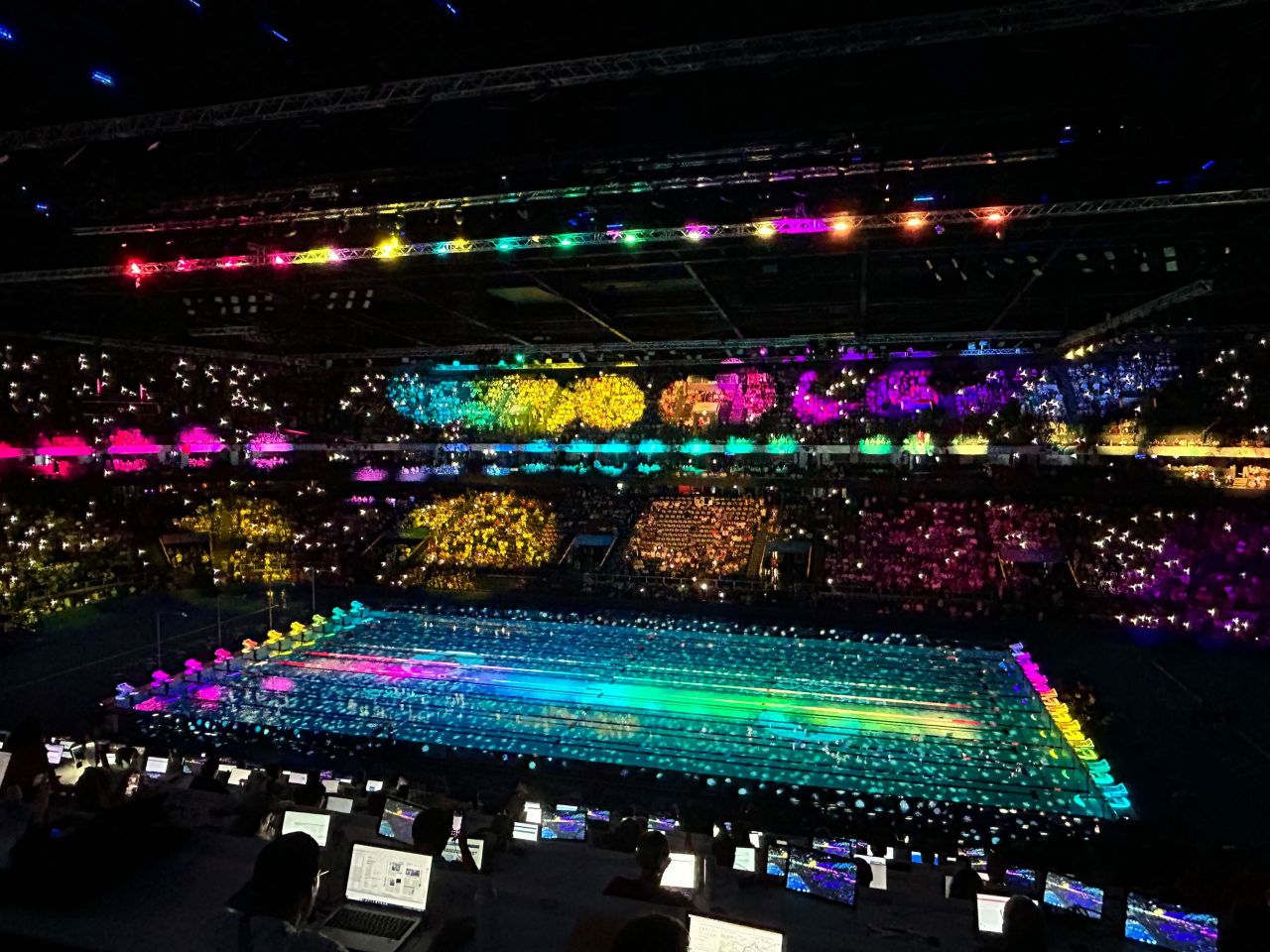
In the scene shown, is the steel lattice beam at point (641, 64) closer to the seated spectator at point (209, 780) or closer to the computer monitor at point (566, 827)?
the computer monitor at point (566, 827)

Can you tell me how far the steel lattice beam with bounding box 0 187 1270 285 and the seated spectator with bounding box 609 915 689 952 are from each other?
23.2ft

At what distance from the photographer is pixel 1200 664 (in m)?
13.4

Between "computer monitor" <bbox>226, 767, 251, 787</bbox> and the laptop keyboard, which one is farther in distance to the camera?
"computer monitor" <bbox>226, 767, 251, 787</bbox>

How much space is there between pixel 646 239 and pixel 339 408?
20513mm

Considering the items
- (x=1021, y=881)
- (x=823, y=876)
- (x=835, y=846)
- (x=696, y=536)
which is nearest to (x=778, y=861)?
(x=823, y=876)

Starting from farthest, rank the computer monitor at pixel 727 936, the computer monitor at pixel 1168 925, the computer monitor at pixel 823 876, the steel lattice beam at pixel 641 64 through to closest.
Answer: the steel lattice beam at pixel 641 64 < the computer monitor at pixel 823 876 < the computer monitor at pixel 1168 925 < the computer monitor at pixel 727 936

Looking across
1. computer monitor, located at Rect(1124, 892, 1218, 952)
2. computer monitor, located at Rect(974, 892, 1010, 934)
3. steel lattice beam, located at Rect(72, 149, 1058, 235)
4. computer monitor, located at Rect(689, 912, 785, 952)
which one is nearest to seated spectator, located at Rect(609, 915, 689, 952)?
computer monitor, located at Rect(689, 912, 785, 952)

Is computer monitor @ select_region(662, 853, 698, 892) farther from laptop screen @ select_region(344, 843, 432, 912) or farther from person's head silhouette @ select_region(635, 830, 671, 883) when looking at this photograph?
laptop screen @ select_region(344, 843, 432, 912)

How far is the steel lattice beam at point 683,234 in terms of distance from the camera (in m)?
7.00

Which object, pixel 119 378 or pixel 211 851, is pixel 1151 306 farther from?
pixel 119 378

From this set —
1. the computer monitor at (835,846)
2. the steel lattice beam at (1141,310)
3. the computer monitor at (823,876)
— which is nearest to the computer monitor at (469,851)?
the computer monitor at (823,876)

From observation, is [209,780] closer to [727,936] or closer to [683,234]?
[727,936]

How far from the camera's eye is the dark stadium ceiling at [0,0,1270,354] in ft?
17.3

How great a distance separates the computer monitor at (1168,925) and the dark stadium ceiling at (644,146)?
204 inches
